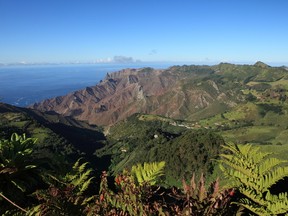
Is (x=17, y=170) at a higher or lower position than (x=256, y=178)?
lower

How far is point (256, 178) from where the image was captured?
6.91 m

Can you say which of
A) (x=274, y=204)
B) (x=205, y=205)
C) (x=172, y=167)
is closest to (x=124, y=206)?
(x=205, y=205)

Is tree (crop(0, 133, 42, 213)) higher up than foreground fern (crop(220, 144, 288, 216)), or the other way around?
foreground fern (crop(220, 144, 288, 216))

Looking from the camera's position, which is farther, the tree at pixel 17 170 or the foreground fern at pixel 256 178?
the tree at pixel 17 170

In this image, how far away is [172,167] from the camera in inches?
5728

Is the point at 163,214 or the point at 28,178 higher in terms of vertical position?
the point at 163,214

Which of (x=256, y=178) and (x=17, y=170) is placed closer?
(x=256, y=178)

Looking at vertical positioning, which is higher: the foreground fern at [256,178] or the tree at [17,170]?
the foreground fern at [256,178]

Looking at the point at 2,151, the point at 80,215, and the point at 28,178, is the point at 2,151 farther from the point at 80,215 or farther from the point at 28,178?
the point at 80,215

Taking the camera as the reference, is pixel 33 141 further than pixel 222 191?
Yes

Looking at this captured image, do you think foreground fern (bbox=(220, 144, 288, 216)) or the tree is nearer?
foreground fern (bbox=(220, 144, 288, 216))

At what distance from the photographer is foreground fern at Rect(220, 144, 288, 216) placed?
6.12 metres

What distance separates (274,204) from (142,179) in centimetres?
269

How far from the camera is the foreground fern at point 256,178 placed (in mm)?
6121
